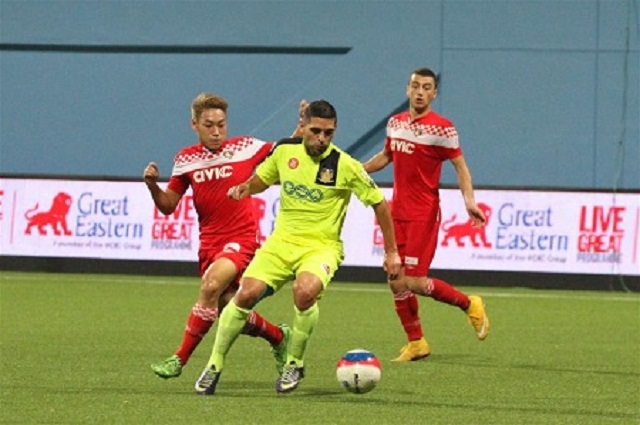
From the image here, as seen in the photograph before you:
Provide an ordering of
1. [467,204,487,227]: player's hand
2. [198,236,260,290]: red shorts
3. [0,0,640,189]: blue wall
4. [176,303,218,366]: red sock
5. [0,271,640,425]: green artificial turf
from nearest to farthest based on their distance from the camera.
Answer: [0,271,640,425]: green artificial turf
[176,303,218,366]: red sock
[198,236,260,290]: red shorts
[467,204,487,227]: player's hand
[0,0,640,189]: blue wall

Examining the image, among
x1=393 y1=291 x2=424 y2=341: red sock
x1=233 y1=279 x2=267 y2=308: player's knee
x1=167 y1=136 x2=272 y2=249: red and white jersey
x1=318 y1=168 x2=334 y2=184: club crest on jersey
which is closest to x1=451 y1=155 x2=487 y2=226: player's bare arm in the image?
x1=393 y1=291 x2=424 y2=341: red sock

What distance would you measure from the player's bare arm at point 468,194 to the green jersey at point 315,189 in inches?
87.5

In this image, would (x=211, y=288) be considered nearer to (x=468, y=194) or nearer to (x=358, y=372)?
(x=358, y=372)

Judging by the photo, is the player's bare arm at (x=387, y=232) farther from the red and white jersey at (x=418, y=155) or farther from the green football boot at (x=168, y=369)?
the red and white jersey at (x=418, y=155)

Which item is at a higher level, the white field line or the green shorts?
the green shorts

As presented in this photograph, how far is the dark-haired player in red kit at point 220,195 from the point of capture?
11156 mm

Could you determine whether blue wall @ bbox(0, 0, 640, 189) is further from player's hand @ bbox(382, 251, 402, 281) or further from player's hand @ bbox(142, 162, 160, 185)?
player's hand @ bbox(142, 162, 160, 185)

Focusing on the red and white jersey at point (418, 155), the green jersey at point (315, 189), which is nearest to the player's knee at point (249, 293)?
the green jersey at point (315, 189)

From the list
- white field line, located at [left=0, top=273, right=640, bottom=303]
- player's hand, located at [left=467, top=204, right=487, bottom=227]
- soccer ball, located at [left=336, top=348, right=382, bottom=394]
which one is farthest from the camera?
white field line, located at [left=0, top=273, right=640, bottom=303]

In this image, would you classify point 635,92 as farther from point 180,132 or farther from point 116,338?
point 116,338

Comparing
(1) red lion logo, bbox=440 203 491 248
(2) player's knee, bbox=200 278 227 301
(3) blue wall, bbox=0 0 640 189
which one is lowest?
(2) player's knee, bbox=200 278 227 301

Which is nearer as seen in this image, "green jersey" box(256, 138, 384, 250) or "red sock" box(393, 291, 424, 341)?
"green jersey" box(256, 138, 384, 250)

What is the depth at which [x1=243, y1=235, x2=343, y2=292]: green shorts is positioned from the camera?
10.5 m

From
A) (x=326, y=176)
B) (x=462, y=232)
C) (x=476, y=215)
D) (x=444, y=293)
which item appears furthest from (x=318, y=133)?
(x=462, y=232)
